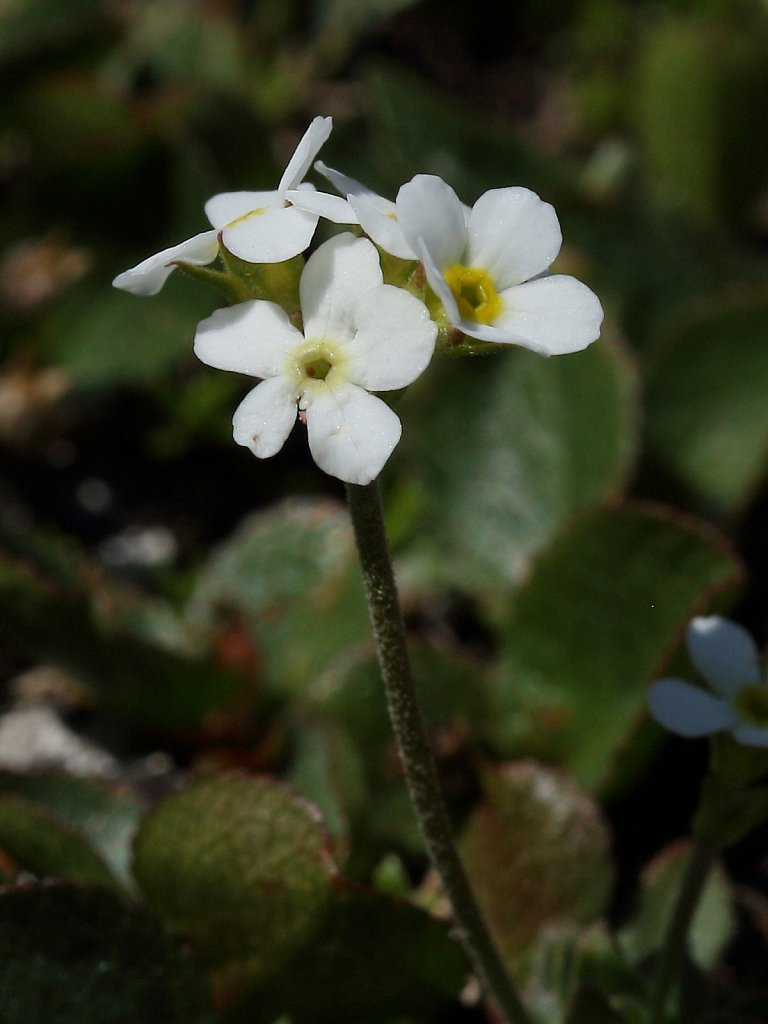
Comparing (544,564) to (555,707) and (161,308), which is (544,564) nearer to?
(555,707)

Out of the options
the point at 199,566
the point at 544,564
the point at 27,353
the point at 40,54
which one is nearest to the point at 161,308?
the point at 27,353

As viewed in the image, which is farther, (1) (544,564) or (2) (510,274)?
(1) (544,564)

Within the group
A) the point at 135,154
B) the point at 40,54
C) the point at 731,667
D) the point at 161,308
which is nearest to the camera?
the point at 731,667

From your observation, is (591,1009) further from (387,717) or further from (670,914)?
(387,717)

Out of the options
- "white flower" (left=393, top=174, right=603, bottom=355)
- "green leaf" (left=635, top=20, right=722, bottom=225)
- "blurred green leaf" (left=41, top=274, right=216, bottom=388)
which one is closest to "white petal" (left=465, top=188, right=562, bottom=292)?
"white flower" (left=393, top=174, right=603, bottom=355)

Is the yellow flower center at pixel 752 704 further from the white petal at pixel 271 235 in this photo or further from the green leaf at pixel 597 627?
the white petal at pixel 271 235

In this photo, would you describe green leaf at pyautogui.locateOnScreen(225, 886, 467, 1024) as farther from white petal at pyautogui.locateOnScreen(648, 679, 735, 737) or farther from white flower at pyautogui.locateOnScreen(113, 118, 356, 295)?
white flower at pyautogui.locateOnScreen(113, 118, 356, 295)
